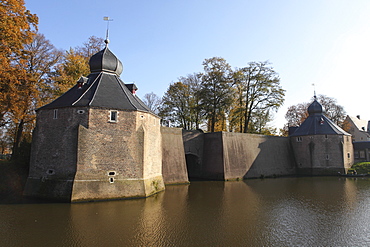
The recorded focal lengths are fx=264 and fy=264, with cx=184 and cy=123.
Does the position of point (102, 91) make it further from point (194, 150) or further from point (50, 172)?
point (194, 150)

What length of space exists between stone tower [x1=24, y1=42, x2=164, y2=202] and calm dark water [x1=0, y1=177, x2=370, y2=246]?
3.25 ft

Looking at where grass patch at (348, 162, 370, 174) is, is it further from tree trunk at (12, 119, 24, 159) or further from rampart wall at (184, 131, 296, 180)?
tree trunk at (12, 119, 24, 159)

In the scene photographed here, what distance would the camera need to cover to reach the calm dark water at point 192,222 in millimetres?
8062

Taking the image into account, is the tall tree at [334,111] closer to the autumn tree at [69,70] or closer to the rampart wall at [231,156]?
the rampart wall at [231,156]

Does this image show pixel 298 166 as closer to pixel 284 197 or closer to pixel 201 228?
pixel 284 197

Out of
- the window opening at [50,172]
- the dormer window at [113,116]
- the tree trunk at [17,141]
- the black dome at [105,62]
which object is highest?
the black dome at [105,62]

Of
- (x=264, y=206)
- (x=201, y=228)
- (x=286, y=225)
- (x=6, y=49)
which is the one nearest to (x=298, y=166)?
(x=264, y=206)

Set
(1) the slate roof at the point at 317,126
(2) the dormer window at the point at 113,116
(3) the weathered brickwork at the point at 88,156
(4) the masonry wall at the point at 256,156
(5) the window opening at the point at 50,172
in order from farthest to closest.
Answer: (1) the slate roof at the point at 317,126, (4) the masonry wall at the point at 256,156, (2) the dormer window at the point at 113,116, (5) the window opening at the point at 50,172, (3) the weathered brickwork at the point at 88,156

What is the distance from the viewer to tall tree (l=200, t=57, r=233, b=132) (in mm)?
28953

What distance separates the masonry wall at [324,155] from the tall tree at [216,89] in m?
10.1

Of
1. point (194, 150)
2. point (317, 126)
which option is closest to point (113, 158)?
point (194, 150)

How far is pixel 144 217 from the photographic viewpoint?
34.4 ft

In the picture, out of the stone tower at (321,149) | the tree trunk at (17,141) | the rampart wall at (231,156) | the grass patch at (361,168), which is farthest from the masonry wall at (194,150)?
the grass patch at (361,168)

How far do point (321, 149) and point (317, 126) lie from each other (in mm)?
2716
